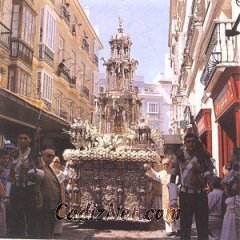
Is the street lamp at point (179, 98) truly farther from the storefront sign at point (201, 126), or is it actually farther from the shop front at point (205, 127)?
the storefront sign at point (201, 126)

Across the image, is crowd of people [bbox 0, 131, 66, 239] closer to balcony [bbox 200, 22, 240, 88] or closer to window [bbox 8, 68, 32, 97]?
window [bbox 8, 68, 32, 97]

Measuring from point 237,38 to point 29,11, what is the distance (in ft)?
6.34

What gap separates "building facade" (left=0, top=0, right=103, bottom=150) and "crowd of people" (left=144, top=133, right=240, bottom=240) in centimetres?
113

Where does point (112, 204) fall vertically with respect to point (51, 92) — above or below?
below

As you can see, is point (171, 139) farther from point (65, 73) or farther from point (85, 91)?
point (65, 73)

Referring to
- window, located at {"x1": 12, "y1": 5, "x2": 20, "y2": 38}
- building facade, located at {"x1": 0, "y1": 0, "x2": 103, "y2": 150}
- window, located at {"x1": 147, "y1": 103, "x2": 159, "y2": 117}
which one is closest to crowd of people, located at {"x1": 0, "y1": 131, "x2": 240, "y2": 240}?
building facade, located at {"x1": 0, "y1": 0, "x2": 103, "y2": 150}

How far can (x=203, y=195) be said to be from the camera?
3570mm

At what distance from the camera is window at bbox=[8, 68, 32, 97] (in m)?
4.07

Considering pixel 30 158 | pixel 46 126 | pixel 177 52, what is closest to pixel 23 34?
pixel 46 126

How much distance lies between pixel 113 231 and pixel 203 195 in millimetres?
834

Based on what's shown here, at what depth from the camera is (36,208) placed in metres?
3.79

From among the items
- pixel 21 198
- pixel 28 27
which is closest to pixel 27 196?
pixel 21 198

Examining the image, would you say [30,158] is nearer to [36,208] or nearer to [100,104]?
[36,208]

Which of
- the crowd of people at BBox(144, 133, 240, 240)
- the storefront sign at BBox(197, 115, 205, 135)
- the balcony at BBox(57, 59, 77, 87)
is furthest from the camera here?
the balcony at BBox(57, 59, 77, 87)
